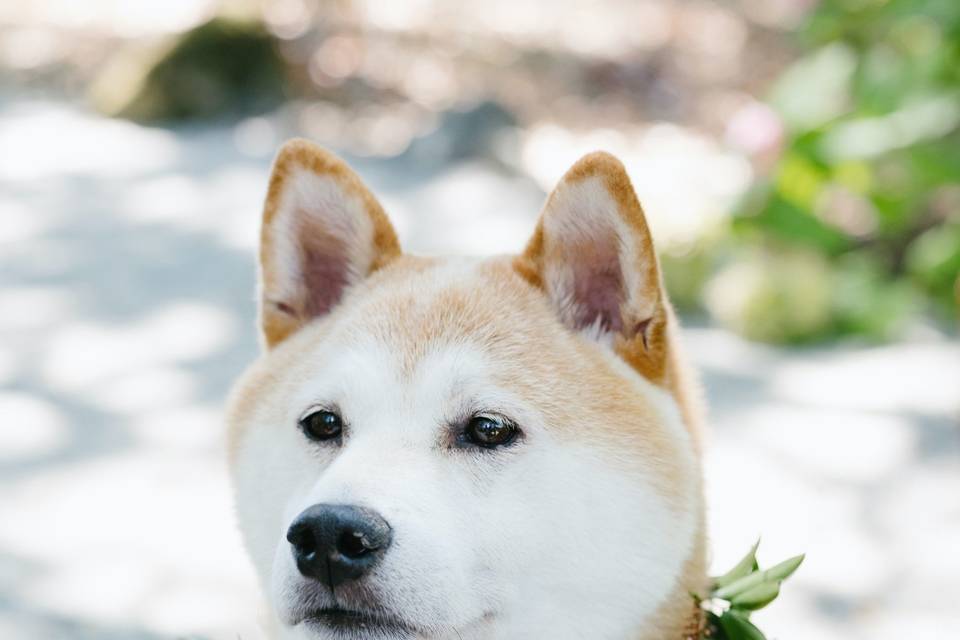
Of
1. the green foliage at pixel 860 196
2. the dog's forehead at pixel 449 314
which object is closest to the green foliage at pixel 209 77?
the green foliage at pixel 860 196

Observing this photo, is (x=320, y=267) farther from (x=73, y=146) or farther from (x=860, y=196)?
(x=73, y=146)

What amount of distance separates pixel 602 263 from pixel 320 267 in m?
0.61

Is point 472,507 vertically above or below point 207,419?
above

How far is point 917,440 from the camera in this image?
4.43 metres

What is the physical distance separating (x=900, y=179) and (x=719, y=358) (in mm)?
1369

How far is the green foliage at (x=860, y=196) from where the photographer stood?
5.22 metres

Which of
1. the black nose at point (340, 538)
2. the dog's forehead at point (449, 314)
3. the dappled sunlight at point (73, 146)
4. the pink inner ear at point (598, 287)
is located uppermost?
the pink inner ear at point (598, 287)

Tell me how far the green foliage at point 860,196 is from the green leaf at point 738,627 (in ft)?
11.1

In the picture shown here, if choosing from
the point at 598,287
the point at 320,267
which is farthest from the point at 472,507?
the point at 320,267

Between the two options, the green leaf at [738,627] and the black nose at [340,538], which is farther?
the green leaf at [738,627]

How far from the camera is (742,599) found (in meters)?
2.05

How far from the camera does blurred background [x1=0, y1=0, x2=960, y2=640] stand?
3.80m

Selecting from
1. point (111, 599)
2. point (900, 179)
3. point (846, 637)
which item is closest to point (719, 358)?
point (900, 179)

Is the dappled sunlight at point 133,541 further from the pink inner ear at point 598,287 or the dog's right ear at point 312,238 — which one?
the pink inner ear at point 598,287
